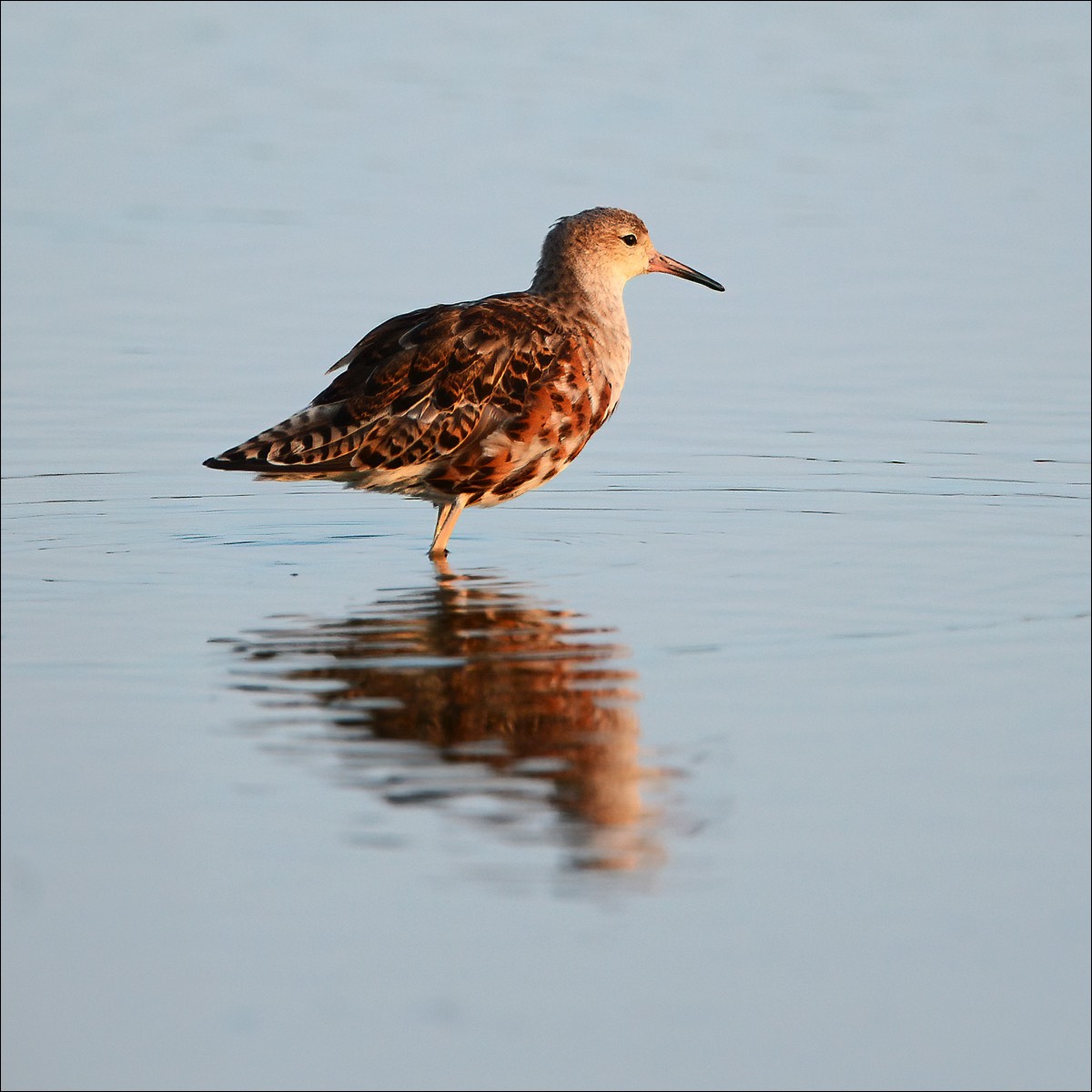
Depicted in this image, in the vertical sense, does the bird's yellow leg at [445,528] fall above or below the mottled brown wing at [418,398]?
below

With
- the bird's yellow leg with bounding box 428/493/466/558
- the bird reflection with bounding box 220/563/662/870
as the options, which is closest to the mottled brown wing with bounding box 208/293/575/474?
the bird's yellow leg with bounding box 428/493/466/558

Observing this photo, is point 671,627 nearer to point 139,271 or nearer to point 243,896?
point 243,896

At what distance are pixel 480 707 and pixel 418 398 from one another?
10.0 ft

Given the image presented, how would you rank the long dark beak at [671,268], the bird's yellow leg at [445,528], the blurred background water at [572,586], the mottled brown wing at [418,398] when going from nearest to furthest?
the blurred background water at [572,586], the mottled brown wing at [418,398], the bird's yellow leg at [445,528], the long dark beak at [671,268]

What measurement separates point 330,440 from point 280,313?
20.5 feet

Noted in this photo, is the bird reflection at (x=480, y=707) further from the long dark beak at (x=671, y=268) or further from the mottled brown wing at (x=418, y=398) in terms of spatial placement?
the long dark beak at (x=671, y=268)

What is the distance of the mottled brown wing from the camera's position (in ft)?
36.1

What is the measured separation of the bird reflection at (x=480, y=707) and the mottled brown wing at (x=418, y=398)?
0.84m

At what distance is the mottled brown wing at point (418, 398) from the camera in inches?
433

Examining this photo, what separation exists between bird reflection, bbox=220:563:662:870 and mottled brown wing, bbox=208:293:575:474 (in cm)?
84

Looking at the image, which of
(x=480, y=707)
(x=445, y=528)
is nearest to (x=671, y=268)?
(x=445, y=528)

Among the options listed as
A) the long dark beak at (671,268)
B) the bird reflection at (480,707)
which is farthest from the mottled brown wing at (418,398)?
the long dark beak at (671,268)

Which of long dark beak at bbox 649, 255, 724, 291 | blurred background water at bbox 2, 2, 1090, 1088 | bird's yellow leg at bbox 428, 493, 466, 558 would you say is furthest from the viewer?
long dark beak at bbox 649, 255, 724, 291

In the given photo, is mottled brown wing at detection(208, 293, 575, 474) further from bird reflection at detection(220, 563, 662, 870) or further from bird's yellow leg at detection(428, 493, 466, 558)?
bird reflection at detection(220, 563, 662, 870)
